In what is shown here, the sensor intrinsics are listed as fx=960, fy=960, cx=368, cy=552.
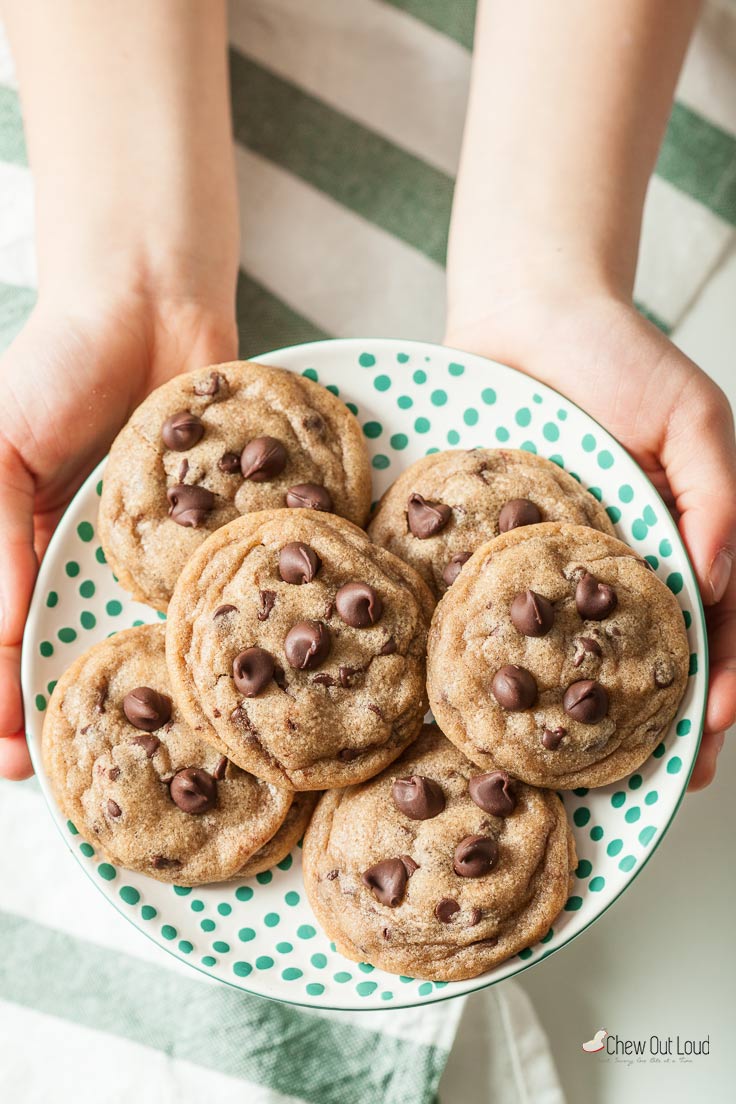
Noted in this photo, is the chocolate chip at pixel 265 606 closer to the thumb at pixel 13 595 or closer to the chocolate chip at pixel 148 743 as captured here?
the chocolate chip at pixel 148 743

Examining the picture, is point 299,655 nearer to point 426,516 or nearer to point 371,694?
point 371,694

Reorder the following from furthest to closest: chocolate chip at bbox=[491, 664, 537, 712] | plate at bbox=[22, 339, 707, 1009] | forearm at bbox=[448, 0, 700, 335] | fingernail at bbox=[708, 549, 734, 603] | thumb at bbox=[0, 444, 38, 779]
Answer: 1. forearm at bbox=[448, 0, 700, 335]
2. thumb at bbox=[0, 444, 38, 779]
3. fingernail at bbox=[708, 549, 734, 603]
4. plate at bbox=[22, 339, 707, 1009]
5. chocolate chip at bbox=[491, 664, 537, 712]

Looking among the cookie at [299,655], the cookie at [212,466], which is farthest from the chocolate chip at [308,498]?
the cookie at [299,655]

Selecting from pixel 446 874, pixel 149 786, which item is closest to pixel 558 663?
pixel 446 874

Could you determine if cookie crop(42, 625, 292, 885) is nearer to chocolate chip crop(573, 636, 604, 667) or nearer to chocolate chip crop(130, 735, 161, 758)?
chocolate chip crop(130, 735, 161, 758)

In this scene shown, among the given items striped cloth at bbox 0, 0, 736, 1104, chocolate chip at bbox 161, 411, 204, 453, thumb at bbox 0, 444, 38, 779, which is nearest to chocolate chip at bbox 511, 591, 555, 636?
chocolate chip at bbox 161, 411, 204, 453
